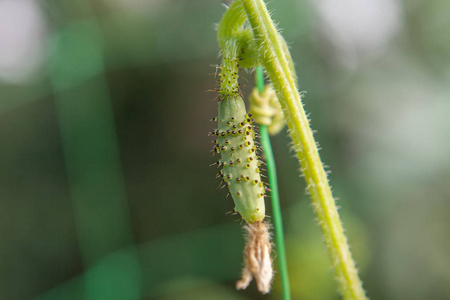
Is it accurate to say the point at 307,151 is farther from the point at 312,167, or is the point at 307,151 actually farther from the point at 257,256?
the point at 257,256

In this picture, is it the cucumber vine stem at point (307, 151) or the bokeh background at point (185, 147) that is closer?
the cucumber vine stem at point (307, 151)

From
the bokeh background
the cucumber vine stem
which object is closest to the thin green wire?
the cucumber vine stem

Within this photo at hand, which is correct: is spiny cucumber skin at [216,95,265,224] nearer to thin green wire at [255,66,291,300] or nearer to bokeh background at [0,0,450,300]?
thin green wire at [255,66,291,300]

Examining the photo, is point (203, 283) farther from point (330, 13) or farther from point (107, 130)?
point (330, 13)

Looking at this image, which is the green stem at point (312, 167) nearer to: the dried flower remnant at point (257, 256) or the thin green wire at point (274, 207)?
the dried flower remnant at point (257, 256)

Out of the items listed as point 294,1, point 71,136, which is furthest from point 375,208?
point 71,136

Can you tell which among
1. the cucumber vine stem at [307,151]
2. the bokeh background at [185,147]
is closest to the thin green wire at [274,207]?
the cucumber vine stem at [307,151]
